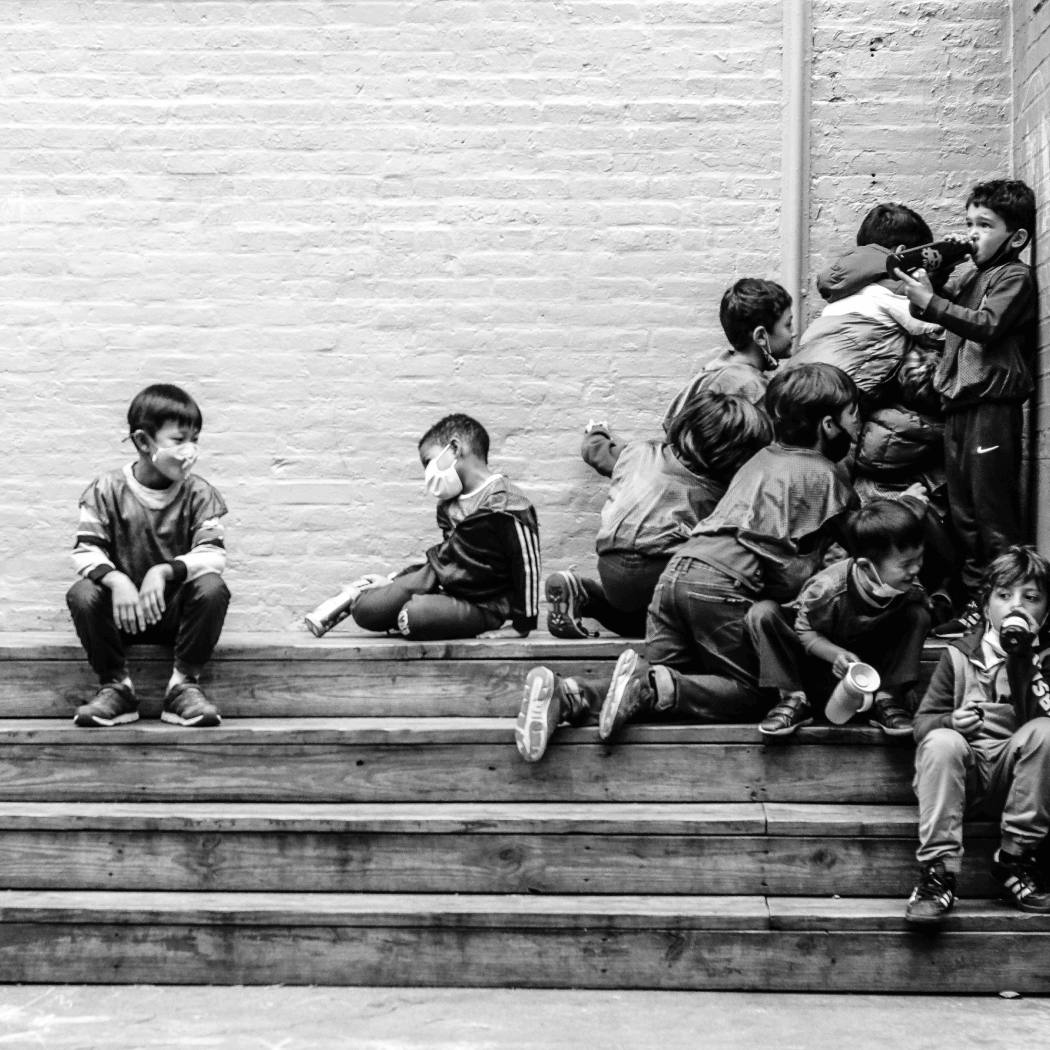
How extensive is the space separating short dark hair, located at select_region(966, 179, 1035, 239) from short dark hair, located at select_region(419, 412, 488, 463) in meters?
2.13

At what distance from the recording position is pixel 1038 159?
18.3 ft

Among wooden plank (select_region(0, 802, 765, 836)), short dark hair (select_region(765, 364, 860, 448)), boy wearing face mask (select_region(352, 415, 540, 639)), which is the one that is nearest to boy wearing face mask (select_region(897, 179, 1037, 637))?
short dark hair (select_region(765, 364, 860, 448))

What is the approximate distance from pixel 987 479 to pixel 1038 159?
1346 millimetres

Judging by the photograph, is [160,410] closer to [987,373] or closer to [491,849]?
[491,849]

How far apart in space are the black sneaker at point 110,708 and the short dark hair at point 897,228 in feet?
11.3

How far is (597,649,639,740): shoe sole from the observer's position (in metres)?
4.51


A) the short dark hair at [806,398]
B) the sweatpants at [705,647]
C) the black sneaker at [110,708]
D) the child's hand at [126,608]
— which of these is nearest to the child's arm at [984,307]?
the short dark hair at [806,398]

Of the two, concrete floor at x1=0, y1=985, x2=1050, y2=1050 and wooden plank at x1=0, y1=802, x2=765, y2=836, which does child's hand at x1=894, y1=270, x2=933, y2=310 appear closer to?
wooden plank at x1=0, y1=802, x2=765, y2=836

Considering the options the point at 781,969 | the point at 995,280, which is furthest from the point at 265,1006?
the point at 995,280

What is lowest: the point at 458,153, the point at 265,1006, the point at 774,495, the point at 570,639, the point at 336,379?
→ the point at 265,1006

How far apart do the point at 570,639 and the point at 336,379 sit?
65.2 inches

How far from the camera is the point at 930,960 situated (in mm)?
4012

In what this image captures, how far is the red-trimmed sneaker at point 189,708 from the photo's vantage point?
4.86 metres

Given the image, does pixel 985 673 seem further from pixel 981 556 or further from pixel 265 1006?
pixel 265 1006
